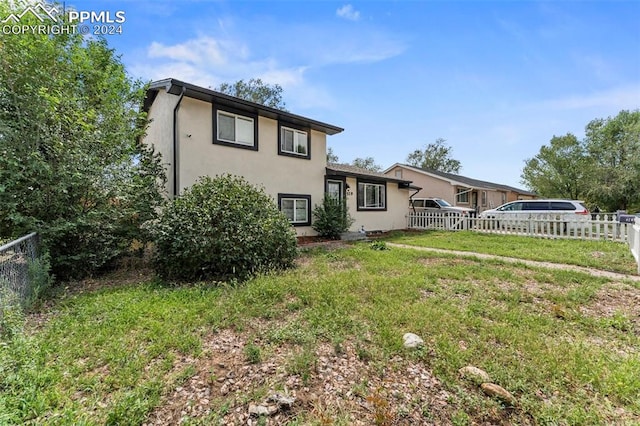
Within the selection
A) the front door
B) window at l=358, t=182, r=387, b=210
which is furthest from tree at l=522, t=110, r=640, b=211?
window at l=358, t=182, r=387, b=210

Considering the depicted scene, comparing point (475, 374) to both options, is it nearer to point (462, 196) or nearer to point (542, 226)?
point (542, 226)

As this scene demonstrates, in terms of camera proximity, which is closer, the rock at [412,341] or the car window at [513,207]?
the rock at [412,341]

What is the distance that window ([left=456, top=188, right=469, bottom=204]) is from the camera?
2327cm

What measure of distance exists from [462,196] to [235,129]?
2037 cm

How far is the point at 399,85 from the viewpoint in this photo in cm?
1181

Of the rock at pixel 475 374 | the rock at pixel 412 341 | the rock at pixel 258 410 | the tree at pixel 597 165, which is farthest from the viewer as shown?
the tree at pixel 597 165

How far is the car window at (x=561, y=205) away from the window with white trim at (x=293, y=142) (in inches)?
474

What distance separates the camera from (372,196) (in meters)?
14.6

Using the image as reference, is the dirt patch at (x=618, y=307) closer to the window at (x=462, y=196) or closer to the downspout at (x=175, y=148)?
the downspout at (x=175, y=148)

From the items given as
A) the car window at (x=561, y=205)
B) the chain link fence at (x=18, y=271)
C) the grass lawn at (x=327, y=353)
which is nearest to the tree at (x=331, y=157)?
the car window at (x=561, y=205)

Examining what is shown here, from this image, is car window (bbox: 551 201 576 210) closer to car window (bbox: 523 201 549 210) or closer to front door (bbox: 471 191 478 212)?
car window (bbox: 523 201 549 210)

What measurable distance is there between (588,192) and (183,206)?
3224 centimetres

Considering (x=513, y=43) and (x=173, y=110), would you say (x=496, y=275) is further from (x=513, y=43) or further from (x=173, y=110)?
(x=173, y=110)

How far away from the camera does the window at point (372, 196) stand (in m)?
14.0
